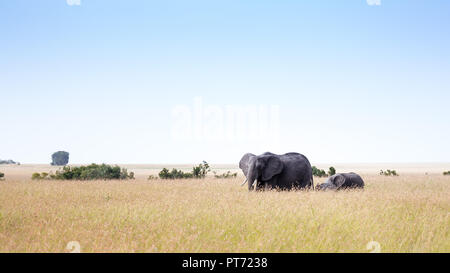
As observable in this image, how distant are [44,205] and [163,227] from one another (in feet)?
17.3

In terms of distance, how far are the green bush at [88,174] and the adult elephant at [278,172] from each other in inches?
535

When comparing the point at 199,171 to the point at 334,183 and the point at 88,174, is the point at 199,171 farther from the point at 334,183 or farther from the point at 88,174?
the point at 334,183

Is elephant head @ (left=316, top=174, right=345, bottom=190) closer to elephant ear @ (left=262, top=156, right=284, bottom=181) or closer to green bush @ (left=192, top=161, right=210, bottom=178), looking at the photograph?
elephant ear @ (left=262, top=156, right=284, bottom=181)

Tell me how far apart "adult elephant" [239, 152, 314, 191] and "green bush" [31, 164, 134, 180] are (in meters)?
13.6

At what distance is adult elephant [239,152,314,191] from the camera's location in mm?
16391

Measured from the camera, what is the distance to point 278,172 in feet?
54.0

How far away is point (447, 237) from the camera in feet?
25.5

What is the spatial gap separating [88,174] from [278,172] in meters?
15.2
